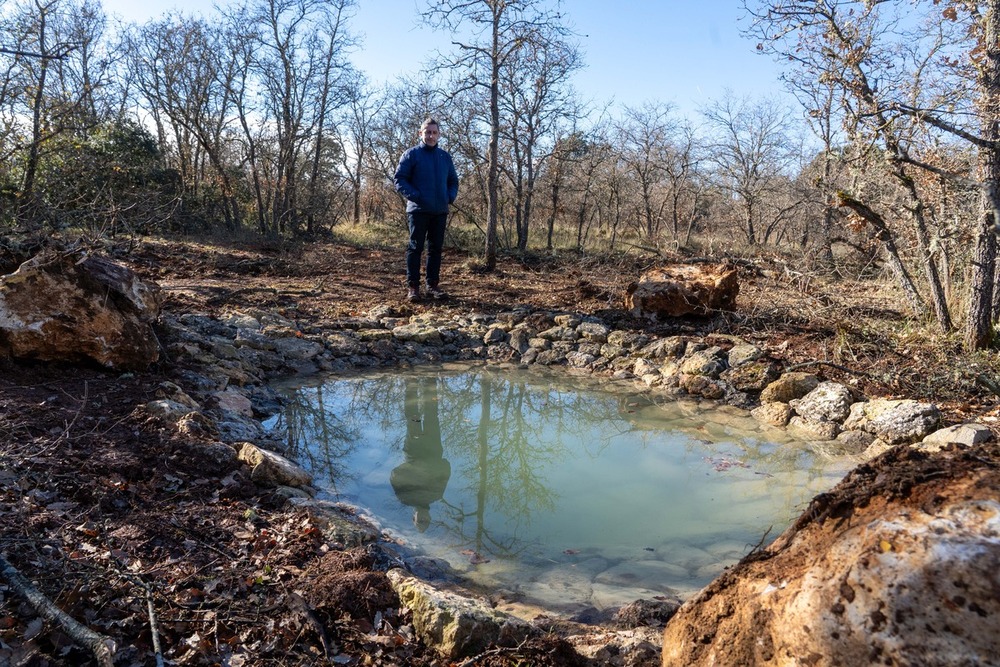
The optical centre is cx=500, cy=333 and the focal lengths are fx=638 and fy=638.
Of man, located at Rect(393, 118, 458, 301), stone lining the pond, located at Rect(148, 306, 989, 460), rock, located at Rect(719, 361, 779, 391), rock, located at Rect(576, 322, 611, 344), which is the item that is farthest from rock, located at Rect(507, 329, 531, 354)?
rock, located at Rect(719, 361, 779, 391)

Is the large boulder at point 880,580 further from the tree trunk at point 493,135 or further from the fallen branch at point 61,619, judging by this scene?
the tree trunk at point 493,135

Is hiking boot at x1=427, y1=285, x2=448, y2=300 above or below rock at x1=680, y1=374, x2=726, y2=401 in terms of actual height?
above

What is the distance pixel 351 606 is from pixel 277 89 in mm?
14806

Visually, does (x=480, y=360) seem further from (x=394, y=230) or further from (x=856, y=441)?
(x=394, y=230)

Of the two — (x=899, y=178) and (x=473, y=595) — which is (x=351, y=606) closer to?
(x=473, y=595)

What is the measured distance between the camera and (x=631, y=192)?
63.7 ft

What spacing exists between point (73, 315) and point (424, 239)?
14.0 feet

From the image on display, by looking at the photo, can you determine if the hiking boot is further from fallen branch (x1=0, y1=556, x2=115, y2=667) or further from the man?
fallen branch (x1=0, y1=556, x2=115, y2=667)

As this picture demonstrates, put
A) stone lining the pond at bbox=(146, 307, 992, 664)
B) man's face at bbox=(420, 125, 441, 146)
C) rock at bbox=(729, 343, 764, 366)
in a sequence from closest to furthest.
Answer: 1. stone lining the pond at bbox=(146, 307, 992, 664)
2. rock at bbox=(729, 343, 764, 366)
3. man's face at bbox=(420, 125, 441, 146)

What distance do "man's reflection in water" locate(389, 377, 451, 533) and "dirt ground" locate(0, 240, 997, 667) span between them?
96cm

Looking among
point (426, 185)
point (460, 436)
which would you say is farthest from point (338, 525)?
point (426, 185)

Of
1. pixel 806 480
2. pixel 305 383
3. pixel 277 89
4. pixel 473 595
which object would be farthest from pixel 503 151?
pixel 473 595

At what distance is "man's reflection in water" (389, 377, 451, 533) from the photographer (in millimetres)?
4203

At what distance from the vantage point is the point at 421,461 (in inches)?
192
